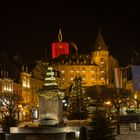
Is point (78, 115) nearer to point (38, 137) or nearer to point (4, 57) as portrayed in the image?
point (38, 137)

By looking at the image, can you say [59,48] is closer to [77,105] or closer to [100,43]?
[100,43]

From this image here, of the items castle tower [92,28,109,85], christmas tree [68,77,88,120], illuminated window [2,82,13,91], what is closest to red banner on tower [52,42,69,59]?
castle tower [92,28,109,85]

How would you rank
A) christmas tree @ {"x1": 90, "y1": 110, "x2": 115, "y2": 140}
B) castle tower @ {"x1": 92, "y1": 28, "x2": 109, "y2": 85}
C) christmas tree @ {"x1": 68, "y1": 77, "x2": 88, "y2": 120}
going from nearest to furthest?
christmas tree @ {"x1": 90, "y1": 110, "x2": 115, "y2": 140}, christmas tree @ {"x1": 68, "y1": 77, "x2": 88, "y2": 120}, castle tower @ {"x1": 92, "y1": 28, "x2": 109, "y2": 85}

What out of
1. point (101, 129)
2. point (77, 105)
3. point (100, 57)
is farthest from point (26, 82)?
point (100, 57)

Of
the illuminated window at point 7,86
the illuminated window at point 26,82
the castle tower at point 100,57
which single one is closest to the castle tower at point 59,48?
the castle tower at point 100,57

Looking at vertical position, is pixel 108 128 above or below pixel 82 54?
below

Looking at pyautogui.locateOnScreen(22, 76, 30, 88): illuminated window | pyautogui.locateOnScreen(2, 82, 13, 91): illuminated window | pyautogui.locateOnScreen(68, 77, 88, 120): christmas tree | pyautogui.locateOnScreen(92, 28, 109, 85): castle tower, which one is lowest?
pyautogui.locateOnScreen(68, 77, 88, 120): christmas tree

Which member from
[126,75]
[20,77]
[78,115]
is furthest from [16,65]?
[78,115]

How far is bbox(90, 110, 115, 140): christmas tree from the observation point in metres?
25.2

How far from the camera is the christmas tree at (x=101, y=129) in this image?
25.2 m

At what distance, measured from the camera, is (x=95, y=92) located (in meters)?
104

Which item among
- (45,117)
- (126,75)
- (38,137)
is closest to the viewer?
(38,137)

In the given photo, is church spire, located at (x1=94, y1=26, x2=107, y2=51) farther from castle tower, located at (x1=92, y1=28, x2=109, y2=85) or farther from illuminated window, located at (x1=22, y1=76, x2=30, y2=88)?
illuminated window, located at (x1=22, y1=76, x2=30, y2=88)

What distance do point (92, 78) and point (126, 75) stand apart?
60261mm
